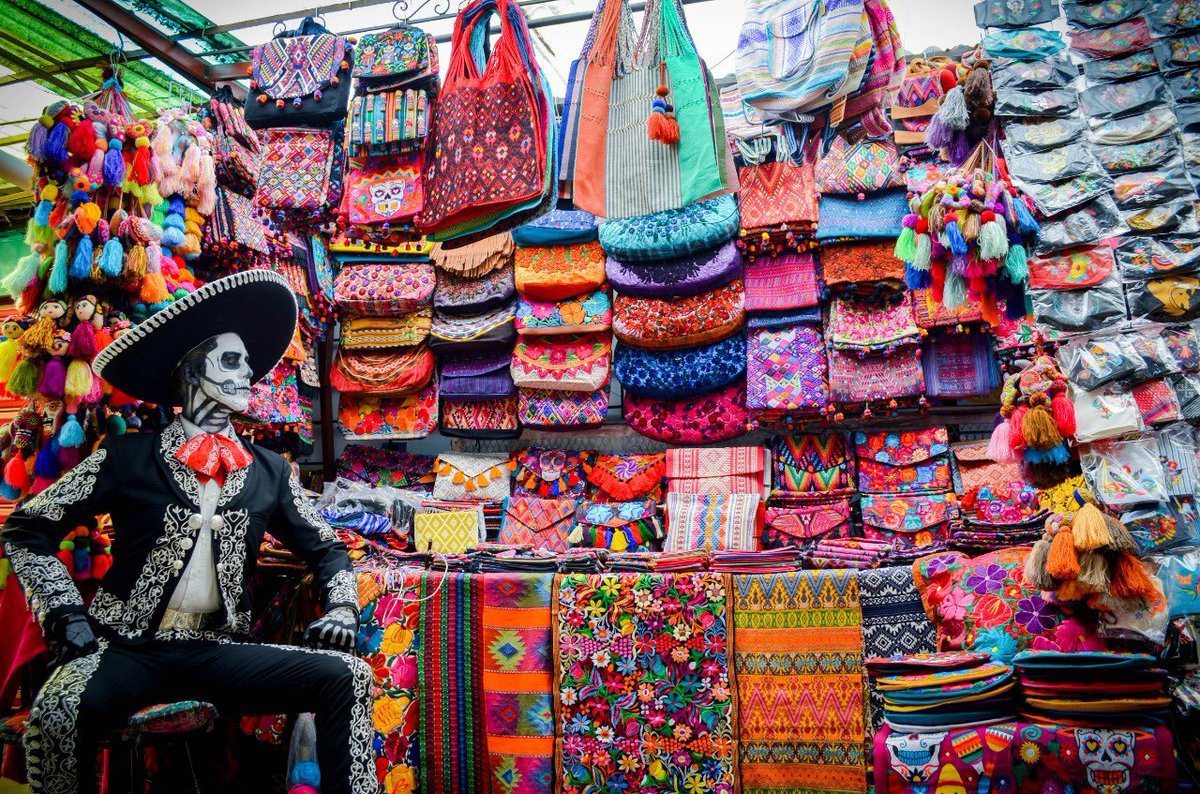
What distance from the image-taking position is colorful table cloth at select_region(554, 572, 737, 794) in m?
3.54

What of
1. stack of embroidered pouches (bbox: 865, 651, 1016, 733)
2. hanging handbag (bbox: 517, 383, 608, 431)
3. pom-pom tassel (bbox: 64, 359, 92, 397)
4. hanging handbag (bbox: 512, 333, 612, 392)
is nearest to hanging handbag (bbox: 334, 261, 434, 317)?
hanging handbag (bbox: 512, 333, 612, 392)

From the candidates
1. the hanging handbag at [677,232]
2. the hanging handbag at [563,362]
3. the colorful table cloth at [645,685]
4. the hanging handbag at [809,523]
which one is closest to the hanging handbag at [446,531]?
the hanging handbag at [563,362]

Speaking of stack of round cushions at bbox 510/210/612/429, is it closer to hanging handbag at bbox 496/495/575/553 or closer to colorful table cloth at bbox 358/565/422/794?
hanging handbag at bbox 496/495/575/553

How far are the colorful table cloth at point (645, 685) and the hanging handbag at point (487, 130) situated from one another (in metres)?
1.63

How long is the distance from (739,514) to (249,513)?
261 centimetres

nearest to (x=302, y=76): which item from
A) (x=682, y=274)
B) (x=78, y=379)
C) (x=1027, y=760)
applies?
(x=682, y=274)

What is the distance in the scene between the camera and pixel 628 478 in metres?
5.33

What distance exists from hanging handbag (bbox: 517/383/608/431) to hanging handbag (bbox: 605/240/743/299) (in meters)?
0.62

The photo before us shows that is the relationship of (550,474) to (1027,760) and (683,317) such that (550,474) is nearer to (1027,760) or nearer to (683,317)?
(683,317)

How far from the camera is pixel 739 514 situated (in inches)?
194

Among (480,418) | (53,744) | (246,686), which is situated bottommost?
(53,744)

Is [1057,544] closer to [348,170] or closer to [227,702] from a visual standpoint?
[227,702]

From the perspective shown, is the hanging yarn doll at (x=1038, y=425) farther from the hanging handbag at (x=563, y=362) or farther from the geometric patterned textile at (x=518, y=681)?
the hanging handbag at (x=563, y=362)

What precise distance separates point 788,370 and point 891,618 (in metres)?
1.80
